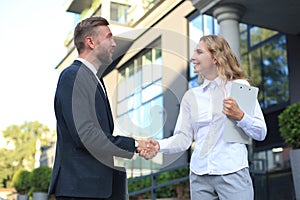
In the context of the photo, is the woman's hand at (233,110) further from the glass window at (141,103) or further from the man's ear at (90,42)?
the man's ear at (90,42)

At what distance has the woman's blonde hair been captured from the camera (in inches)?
101

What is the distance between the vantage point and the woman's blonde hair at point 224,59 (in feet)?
8.42

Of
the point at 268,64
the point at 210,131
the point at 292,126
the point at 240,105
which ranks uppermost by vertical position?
the point at 268,64

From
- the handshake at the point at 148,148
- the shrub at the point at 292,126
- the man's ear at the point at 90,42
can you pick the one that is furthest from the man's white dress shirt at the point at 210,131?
the shrub at the point at 292,126

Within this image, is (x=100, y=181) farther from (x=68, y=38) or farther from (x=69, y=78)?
(x=68, y=38)

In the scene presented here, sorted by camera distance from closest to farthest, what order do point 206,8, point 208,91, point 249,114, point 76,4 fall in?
1. point 249,114
2. point 208,91
3. point 206,8
4. point 76,4

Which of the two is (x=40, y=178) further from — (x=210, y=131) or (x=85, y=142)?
(x=85, y=142)

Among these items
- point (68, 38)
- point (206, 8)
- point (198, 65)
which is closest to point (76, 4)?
point (68, 38)

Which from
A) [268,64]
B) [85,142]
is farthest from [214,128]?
[268,64]

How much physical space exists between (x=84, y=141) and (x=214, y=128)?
81 centimetres

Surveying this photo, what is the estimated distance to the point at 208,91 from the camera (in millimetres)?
2629

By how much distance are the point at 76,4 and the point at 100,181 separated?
17796 millimetres

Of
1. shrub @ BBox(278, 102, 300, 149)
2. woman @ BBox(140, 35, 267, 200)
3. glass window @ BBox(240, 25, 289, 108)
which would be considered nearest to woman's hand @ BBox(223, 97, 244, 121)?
woman @ BBox(140, 35, 267, 200)

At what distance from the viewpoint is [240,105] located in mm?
2441
